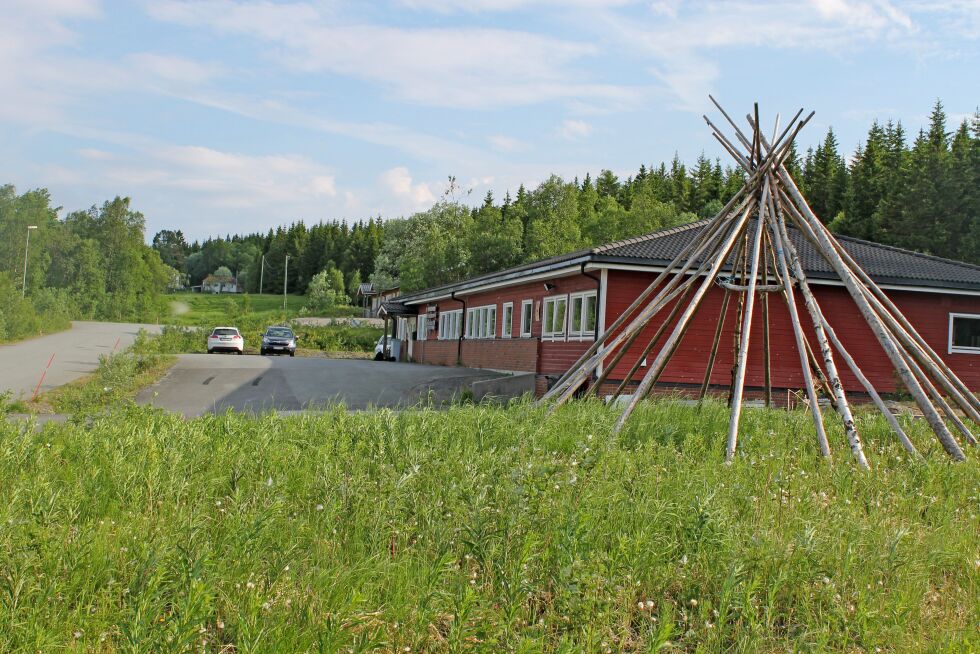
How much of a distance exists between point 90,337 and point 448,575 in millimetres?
47381

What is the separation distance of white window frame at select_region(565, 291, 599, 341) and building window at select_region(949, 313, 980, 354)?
8516 millimetres

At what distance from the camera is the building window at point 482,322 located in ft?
85.4

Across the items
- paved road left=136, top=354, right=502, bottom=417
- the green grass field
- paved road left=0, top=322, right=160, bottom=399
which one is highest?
the green grass field

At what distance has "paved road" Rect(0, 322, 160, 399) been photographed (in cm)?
2309

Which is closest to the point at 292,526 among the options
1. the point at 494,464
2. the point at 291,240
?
the point at 494,464

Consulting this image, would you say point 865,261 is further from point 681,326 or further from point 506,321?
point 681,326

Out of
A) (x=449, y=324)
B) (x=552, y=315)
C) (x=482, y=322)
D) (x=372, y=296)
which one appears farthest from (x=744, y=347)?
(x=372, y=296)

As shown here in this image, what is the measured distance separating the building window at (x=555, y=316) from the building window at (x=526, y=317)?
1.17m

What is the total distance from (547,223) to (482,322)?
38.5 metres

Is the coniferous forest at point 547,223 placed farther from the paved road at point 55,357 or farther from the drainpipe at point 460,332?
the drainpipe at point 460,332

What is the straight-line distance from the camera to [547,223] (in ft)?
212

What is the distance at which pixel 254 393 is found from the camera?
66.8ft

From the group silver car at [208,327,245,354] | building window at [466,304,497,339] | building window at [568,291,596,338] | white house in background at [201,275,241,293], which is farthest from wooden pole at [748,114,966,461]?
white house in background at [201,275,241,293]

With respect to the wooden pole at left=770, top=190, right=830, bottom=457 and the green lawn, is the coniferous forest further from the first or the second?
the wooden pole at left=770, top=190, right=830, bottom=457
